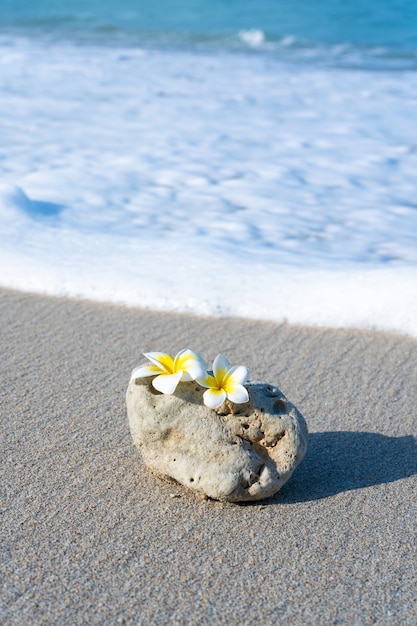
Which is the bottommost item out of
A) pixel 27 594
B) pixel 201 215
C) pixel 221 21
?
pixel 221 21

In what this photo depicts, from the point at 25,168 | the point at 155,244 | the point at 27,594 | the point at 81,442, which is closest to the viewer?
the point at 27,594

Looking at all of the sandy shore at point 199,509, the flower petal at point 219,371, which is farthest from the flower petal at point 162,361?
the sandy shore at point 199,509

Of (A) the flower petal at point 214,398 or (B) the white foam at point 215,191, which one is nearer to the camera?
(A) the flower petal at point 214,398

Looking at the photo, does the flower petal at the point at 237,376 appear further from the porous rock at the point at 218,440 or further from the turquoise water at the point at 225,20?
the turquoise water at the point at 225,20

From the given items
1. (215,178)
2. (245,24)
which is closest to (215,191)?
(215,178)

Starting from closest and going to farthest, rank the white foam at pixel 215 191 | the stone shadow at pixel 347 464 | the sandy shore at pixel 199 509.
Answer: the sandy shore at pixel 199 509 < the stone shadow at pixel 347 464 < the white foam at pixel 215 191

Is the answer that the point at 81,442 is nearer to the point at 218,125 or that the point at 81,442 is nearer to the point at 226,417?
the point at 226,417

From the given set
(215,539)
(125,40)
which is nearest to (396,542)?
(215,539)
